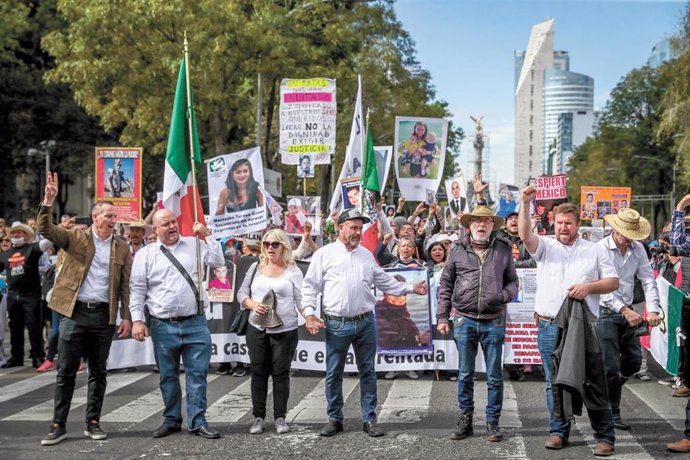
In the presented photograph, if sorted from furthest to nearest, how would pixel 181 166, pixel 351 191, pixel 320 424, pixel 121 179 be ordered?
pixel 121 179 < pixel 351 191 < pixel 181 166 < pixel 320 424

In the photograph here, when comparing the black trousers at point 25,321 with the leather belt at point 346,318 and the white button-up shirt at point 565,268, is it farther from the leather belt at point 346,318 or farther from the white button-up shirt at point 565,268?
the white button-up shirt at point 565,268

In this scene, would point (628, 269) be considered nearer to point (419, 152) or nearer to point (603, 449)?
point (603, 449)

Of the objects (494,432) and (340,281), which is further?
(340,281)

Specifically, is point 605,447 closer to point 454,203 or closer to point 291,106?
point 291,106

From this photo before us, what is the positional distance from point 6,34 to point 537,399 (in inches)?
1302

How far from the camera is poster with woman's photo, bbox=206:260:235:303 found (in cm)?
1128

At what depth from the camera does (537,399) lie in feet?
29.9

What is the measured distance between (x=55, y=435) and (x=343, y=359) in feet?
8.06

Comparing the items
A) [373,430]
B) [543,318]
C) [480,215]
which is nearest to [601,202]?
[480,215]

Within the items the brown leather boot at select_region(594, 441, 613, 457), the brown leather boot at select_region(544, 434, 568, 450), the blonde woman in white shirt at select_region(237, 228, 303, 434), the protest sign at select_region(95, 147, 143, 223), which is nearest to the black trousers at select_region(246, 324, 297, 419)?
the blonde woman in white shirt at select_region(237, 228, 303, 434)

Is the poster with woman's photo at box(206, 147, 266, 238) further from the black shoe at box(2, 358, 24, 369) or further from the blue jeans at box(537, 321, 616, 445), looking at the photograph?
the blue jeans at box(537, 321, 616, 445)

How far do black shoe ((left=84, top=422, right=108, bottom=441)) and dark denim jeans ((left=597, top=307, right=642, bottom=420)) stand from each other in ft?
13.7

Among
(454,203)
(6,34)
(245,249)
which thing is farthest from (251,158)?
(6,34)

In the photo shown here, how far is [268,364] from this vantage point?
302 inches
